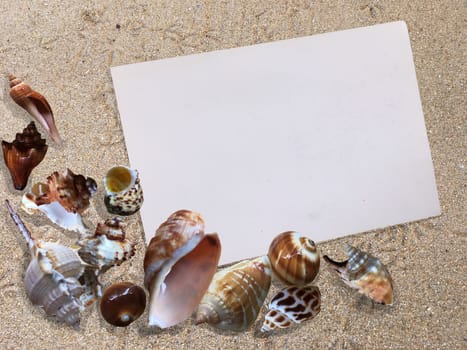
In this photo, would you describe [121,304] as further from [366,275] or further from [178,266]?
[366,275]

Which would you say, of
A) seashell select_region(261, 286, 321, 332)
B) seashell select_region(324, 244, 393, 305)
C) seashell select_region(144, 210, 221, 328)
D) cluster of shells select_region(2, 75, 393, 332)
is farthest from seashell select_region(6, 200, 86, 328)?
seashell select_region(324, 244, 393, 305)

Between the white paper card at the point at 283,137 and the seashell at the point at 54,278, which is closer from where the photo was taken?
the seashell at the point at 54,278

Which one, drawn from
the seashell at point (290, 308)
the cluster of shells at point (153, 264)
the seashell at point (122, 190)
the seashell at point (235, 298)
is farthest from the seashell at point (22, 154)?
the seashell at point (290, 308)

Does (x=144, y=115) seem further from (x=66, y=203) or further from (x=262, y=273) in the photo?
(x=262, y=273)

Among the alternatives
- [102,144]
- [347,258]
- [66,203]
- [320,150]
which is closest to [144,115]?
[102,144]

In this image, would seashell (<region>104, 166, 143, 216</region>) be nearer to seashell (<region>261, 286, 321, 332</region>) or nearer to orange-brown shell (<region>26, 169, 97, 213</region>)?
→ orange-brown shell (<region>26, 169, 97, 213</region>)

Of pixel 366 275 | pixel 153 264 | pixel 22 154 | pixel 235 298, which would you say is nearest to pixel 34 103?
pixel 22 154

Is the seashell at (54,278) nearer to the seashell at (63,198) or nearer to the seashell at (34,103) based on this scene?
the seashell at (63,198)
